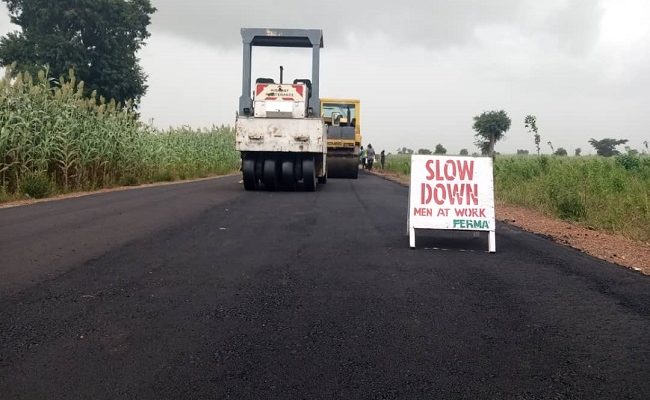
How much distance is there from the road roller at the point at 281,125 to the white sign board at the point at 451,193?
859 centimetres

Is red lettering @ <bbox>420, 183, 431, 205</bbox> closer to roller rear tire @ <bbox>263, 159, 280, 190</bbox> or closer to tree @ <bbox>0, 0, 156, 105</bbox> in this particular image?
roller rear tire @ <bbox>263, 159, 280, 190</bbox>

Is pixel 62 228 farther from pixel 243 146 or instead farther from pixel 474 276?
pixel 243 146

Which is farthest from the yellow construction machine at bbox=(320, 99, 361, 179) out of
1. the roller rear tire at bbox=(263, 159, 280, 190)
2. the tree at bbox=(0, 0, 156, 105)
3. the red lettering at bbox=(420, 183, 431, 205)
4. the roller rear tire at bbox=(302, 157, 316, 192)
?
→ the tree at bbox=(0, 0, 156, 105)

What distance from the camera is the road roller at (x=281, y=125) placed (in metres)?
17.1

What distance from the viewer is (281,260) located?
22.6 ft

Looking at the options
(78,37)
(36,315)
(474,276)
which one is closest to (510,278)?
(474,276)

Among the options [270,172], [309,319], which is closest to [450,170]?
[309,319]

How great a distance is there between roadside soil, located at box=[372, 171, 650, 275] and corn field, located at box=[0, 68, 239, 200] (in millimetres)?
11132

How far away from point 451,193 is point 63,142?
11642mm

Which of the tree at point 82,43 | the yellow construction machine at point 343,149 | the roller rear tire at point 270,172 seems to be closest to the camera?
the roller rear tire at point 270,172

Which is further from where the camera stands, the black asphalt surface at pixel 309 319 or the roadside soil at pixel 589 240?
the roadside soil at pixel 589 240

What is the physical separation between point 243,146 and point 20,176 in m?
5.69

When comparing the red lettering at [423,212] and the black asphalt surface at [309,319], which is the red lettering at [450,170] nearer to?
the red lettering at [423,212]

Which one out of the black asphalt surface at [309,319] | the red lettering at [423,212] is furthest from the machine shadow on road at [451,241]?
the red lettering at [423,212]
